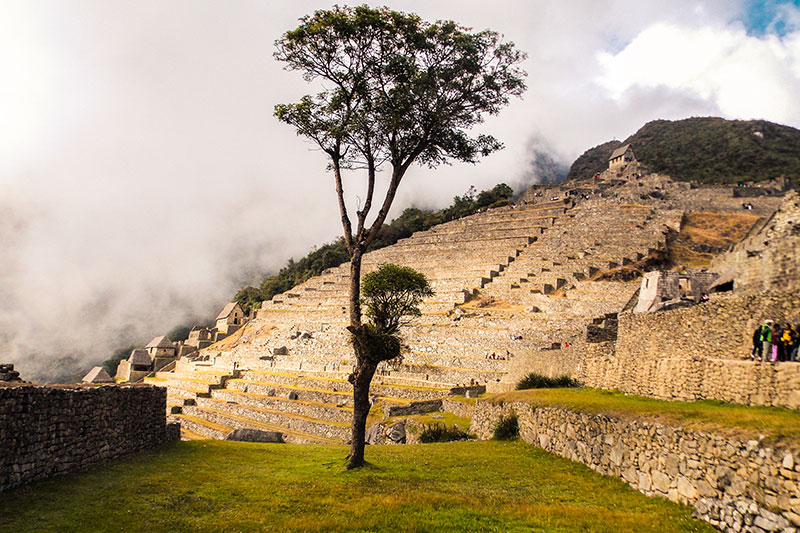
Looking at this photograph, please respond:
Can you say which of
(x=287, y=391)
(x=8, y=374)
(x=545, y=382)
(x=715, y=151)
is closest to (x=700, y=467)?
(x=8, y=374)

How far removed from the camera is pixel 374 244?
→ 75.3m

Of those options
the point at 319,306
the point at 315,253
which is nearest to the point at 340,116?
the point at 319,306

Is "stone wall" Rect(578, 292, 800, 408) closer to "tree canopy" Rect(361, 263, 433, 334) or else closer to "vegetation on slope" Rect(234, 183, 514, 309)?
"tree canopy" Rect(361, 263, 433, 334)

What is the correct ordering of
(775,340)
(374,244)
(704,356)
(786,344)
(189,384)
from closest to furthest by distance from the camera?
(786,344) → (775,340) → (704,356) → (189,384) → (374,244)

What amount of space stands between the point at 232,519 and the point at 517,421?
27.7 feet

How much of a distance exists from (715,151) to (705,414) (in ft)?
316

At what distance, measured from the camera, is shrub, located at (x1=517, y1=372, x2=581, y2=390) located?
54.2 feet

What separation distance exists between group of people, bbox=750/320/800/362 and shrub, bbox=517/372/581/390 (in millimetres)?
7938

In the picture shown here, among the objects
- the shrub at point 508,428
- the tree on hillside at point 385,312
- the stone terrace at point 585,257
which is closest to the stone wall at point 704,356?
the shrub at point 508,428

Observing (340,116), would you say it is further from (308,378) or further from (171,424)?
(308,378)

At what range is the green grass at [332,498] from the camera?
6.21 meters

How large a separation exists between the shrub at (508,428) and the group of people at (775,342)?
5925 millimetres

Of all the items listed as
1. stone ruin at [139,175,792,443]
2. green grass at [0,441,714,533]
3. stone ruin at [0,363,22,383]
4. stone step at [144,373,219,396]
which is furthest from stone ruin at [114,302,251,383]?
green grass at [0,441,714,533]

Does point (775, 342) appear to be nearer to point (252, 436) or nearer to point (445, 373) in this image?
point (252, 436)
